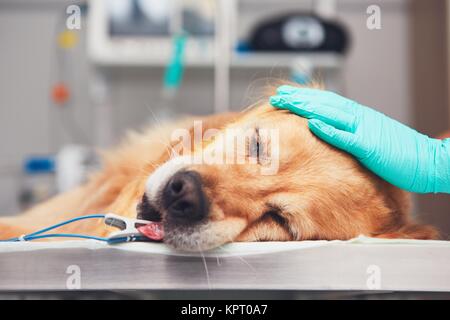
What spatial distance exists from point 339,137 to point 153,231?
0.29 meters

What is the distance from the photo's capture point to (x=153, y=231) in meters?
0.61

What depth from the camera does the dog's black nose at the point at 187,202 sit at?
62 cm

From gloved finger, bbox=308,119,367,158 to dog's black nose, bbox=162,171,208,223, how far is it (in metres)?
0.18

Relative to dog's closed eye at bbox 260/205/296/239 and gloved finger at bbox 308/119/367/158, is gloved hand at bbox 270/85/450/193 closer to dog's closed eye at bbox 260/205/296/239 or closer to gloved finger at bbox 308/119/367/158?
gloved finger at bbox 308/119/367/158

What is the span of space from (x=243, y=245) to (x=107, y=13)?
159 centimetres

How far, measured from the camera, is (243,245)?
599 millimetres

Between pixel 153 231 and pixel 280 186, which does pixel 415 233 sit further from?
pixel 153 231

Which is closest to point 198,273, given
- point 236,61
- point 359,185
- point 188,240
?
point 188,240

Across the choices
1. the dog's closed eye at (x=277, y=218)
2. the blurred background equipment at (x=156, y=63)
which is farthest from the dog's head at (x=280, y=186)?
the blurred background equipment at (x=156, y=63)

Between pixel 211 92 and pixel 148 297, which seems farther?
pixel 211 92

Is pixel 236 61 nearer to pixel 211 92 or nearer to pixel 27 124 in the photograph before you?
pixel 211 92

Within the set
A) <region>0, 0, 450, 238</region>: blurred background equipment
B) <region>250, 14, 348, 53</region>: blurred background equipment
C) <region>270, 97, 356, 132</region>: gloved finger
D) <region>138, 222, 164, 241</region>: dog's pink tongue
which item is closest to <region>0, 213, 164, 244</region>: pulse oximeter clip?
<region>138, 222, 164, 241</region>: dog's pink tongue

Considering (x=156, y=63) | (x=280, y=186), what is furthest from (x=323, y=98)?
(x=156, y=63)
